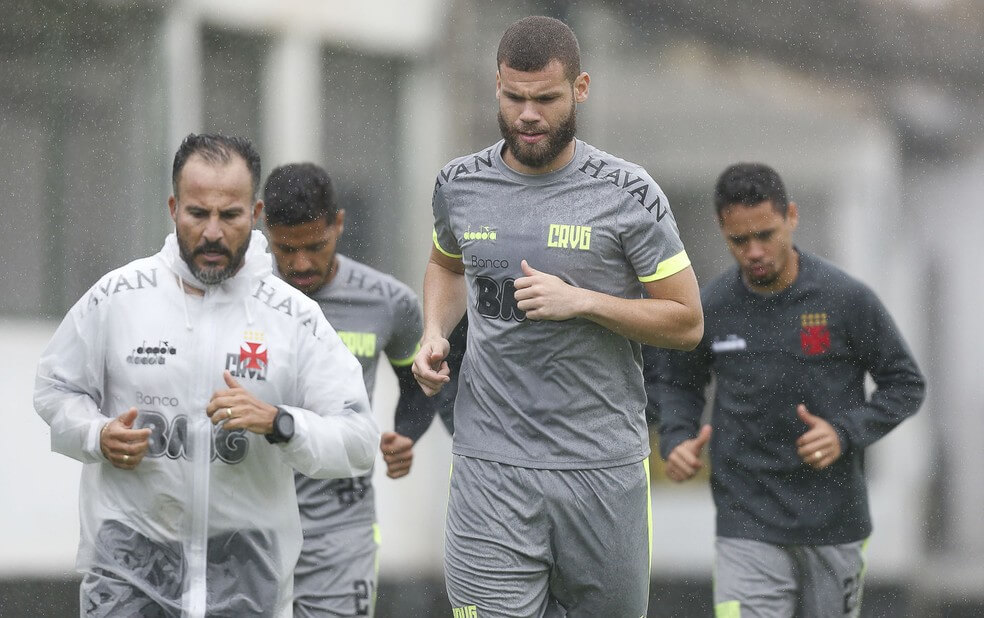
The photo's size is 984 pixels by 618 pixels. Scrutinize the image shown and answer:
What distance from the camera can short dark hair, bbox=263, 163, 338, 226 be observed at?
5.65 m

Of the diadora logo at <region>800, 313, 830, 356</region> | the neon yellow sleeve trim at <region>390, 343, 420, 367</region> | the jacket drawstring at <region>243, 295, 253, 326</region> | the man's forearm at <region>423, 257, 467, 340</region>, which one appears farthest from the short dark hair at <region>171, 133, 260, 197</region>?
the diadora logo at <region>800, 313, 830, 356</region>

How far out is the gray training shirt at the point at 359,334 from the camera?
18.8 ft

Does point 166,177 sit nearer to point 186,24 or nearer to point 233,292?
point 186,24

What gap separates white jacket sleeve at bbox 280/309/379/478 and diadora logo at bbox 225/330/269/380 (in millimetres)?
100

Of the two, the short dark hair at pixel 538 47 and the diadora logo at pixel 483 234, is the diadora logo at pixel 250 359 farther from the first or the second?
the short dark hair at pixel 538 47

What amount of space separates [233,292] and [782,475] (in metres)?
2.38

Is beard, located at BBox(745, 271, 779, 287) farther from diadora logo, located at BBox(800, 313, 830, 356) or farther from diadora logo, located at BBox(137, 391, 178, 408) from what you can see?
diadora logo, located at BBox(137, 391, 178, 408)

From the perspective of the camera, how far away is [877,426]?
5902 mm

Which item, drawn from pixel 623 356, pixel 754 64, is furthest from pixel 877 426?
pixel 754 64

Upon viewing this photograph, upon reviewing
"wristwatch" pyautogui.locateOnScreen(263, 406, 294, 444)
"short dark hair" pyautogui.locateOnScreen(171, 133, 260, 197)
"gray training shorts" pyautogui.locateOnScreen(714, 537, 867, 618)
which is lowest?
"gray training shorts" pyautogui.locateOnScreen(714, 537, 867, 618)

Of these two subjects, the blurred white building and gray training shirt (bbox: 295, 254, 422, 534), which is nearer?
gray training shirt (bbox: 295, 254, 422, 534)

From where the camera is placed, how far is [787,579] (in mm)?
5984

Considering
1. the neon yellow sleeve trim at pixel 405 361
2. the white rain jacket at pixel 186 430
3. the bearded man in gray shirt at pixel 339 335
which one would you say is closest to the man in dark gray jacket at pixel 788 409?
the neon yellow sleeve trim at pixel 405 361

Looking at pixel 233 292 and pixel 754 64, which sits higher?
pixel 754 64
